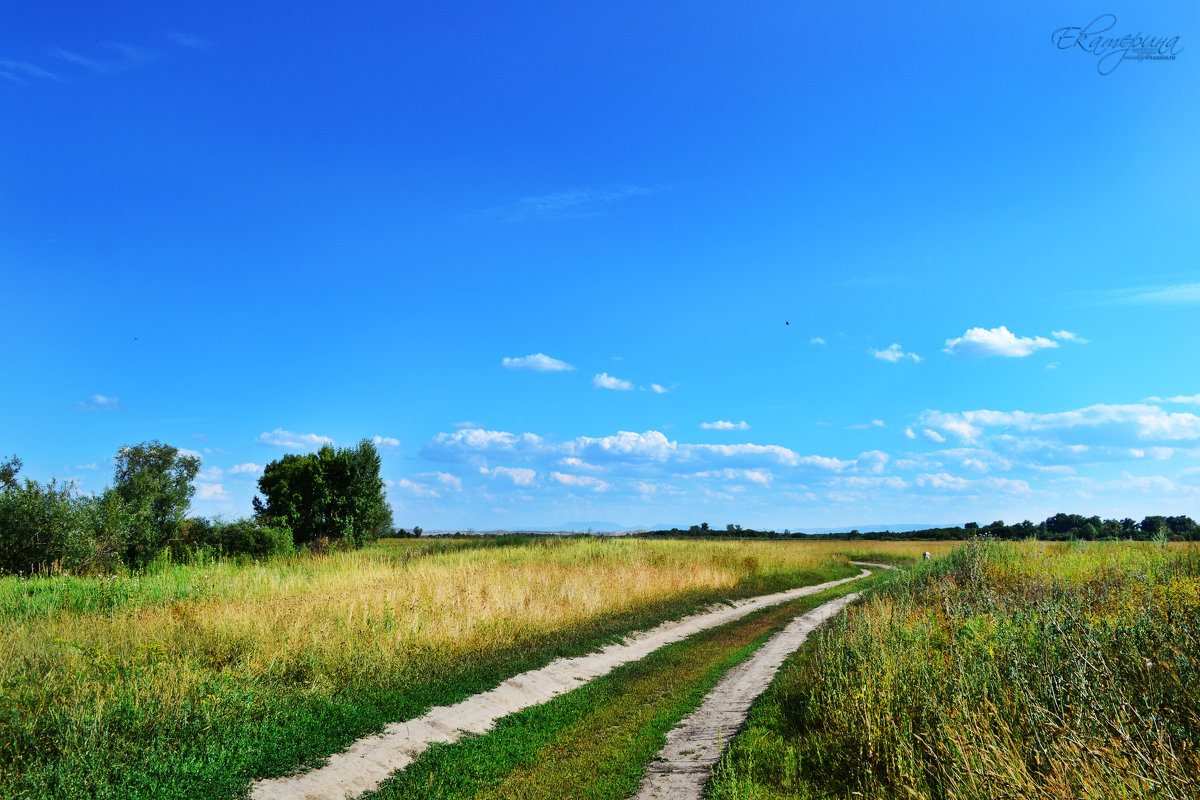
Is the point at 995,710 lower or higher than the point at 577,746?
higher

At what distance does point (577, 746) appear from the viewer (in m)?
9.10

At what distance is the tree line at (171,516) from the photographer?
22984 millimetres

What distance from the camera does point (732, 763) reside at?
25.9ft

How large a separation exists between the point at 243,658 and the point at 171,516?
3104cm

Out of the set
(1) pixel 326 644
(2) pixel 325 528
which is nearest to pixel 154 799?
(1) pixel 326 644

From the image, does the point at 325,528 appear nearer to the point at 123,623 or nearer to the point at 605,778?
the point at 123,623

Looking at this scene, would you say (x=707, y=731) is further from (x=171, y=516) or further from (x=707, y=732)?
(x=171, y=516)

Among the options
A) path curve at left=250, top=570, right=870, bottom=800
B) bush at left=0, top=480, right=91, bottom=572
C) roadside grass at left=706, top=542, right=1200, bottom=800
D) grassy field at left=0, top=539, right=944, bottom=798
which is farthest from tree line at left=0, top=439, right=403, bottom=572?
roadside grass at left=706, top=542, right=1200, bottom=800

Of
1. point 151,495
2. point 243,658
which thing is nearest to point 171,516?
point 151,495

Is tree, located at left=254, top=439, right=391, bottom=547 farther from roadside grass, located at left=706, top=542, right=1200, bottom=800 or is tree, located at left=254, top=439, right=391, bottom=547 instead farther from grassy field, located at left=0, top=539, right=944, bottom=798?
roadside grass, located at left=706, top=542, right=1200, bottom=800

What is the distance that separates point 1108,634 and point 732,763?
468cm

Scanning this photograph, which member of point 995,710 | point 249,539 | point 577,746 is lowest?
point 577,746

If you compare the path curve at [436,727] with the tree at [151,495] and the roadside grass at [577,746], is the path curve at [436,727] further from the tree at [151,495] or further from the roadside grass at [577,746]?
the tree at [151,495]

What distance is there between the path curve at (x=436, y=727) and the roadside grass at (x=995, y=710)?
387 cm
